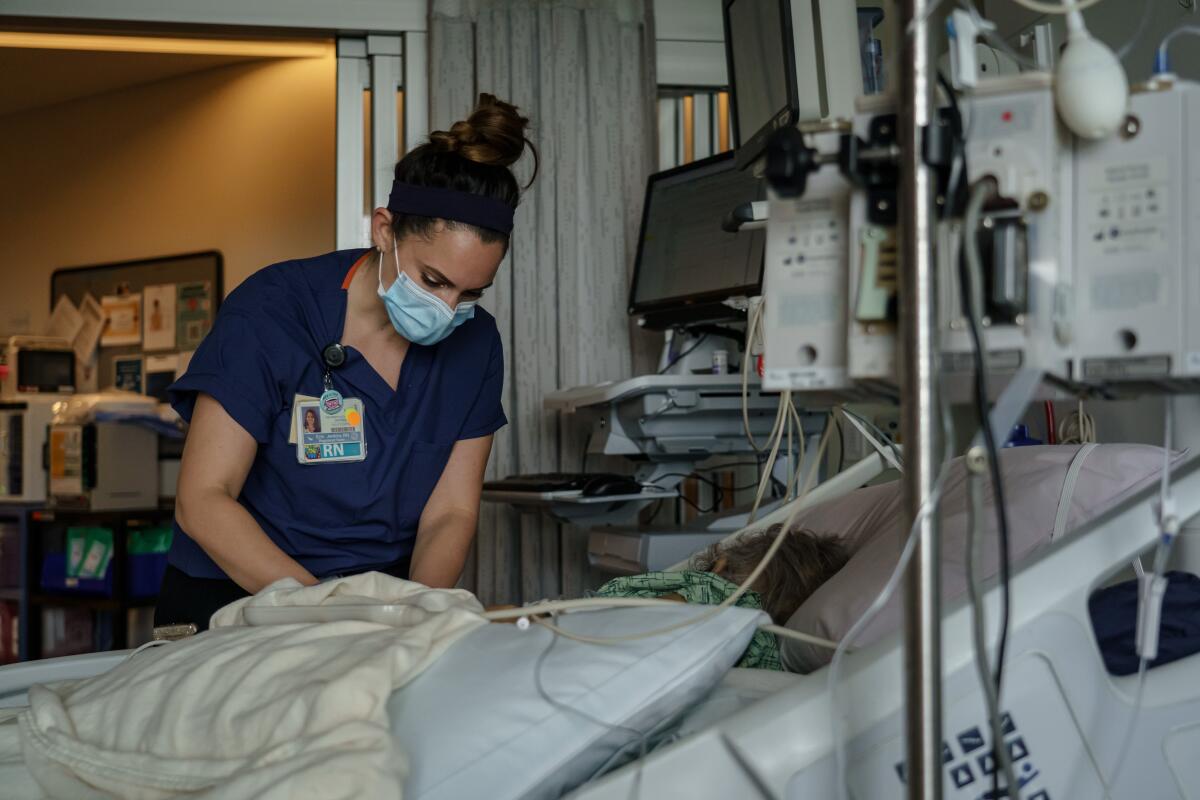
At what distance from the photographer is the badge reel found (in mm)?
1729

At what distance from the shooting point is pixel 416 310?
1747 millimetres

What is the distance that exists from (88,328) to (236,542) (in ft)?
12.8

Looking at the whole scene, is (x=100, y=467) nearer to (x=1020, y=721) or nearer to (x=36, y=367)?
(x=36, y=367)

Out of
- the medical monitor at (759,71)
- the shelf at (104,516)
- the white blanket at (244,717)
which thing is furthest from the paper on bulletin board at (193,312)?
the white blanket at (244,717)

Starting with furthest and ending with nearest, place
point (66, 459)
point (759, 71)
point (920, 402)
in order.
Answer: point (66, 459)
point (759, 71)
point (920, 402)

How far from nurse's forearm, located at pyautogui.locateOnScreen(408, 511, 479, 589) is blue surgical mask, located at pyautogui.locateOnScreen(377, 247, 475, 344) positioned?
11.7 inches

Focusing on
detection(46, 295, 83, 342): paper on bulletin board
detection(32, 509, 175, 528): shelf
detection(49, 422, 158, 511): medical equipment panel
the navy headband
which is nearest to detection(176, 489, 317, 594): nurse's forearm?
the navy headband

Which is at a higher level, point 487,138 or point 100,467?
point 487,138

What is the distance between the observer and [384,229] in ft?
5.87

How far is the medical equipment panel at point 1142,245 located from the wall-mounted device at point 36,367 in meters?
4.91

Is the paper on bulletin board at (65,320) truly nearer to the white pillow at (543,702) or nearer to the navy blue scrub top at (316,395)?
the navy blue scrub top at (316,395)

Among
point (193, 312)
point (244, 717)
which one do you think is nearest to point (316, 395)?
point (244, 717)

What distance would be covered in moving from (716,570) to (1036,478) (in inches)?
22.7

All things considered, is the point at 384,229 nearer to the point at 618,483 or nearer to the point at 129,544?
the point at 618,483
